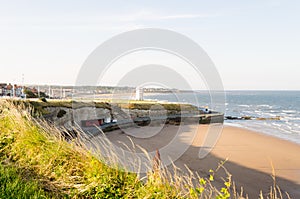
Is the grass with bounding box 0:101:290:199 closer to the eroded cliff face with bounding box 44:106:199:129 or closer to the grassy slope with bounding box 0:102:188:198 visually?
the grassy slope with bounding box 0:102:188:198

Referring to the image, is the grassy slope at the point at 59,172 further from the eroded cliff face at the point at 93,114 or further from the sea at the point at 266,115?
the sea at the point at 266,115

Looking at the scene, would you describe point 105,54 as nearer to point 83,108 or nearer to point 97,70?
point 97,70

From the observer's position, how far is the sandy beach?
8266 millimetres

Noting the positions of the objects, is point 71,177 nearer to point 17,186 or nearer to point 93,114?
point 17,186

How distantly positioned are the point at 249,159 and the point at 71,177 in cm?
943

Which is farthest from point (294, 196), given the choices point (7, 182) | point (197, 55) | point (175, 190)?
point (7, 182)

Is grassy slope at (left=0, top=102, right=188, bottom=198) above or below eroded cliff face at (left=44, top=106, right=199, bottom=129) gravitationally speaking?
above

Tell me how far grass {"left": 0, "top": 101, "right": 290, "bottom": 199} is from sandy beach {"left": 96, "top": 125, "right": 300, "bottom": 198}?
15.9ft

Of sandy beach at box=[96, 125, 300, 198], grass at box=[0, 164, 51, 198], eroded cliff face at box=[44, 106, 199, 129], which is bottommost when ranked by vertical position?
sandy beach at box=[96, 125, 300, 198]

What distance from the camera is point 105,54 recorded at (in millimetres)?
9633

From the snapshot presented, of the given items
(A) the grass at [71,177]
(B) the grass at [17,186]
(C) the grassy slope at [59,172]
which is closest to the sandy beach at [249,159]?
(A) the grass at [71,177]

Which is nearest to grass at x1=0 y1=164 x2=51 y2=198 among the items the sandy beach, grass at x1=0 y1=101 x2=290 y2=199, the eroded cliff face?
grass at x1=0 y1=101 x2=290 y2=199

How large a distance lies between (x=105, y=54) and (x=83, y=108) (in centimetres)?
670

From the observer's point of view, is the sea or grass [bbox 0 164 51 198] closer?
grass [bbox 0 164 51 198]
